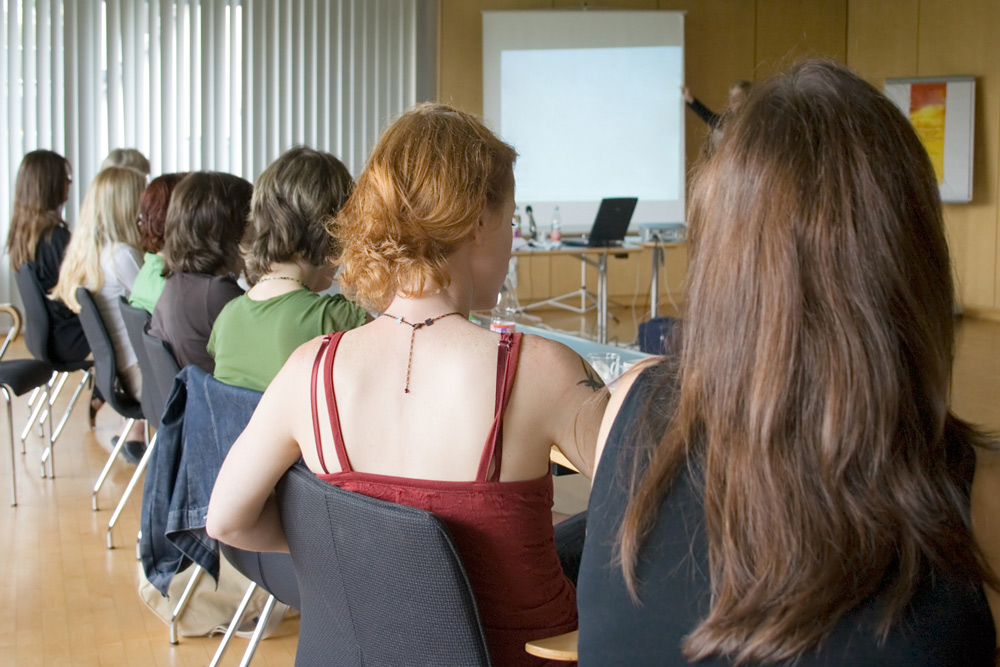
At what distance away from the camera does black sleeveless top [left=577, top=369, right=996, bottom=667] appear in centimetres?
87

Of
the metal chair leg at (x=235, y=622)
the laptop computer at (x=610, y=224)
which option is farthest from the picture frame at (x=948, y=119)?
the metal chair leg at (x=235, y=622)

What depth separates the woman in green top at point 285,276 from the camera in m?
2.24

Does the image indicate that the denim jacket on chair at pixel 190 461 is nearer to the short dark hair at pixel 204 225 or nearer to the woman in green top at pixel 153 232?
the short dark hair at pixel 204 225

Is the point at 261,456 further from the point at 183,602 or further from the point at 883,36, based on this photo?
the point at 883,36

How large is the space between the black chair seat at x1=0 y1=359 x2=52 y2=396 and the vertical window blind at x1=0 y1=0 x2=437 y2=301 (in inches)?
181

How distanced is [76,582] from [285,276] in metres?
→ 1.40

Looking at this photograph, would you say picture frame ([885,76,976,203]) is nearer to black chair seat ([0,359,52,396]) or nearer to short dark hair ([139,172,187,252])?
short dark hair ([139,172,187,252])

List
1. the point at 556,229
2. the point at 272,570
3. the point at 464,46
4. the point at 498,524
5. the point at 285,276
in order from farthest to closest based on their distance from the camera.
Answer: the point at 464,46 → the point at 556,229 → the point at 285,276 → the point at 272,570 → the point at 498,524

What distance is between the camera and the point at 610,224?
7688mm

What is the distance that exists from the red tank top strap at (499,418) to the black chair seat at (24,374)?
115 inches

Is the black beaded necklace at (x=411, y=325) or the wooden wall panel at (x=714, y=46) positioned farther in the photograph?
the wooden wall panel at (x=714, y=46)

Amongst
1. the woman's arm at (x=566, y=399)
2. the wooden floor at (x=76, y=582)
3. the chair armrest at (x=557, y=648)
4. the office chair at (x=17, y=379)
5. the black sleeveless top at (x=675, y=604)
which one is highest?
the woman's arm at (x=566, y=399)

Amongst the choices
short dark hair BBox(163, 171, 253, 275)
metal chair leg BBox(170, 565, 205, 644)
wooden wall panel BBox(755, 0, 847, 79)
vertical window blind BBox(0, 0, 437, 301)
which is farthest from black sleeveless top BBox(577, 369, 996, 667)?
wooden wall panel BBox(755, 0, 847, 79)

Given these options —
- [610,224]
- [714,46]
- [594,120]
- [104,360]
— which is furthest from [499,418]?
[714,46]
